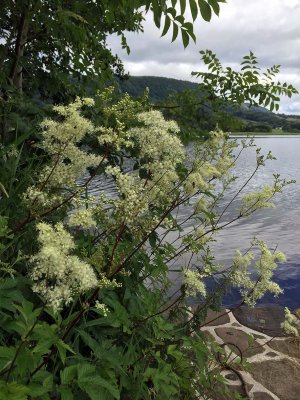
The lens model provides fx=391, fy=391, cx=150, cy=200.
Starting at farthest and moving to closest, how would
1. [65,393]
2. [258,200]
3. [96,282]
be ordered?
[258,200]
[65,393]
[96,282]

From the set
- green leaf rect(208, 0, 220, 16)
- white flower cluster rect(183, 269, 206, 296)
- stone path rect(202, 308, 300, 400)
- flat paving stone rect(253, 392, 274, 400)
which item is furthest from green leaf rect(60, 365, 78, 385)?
flat paving stone rect(253, 392, 274, 400)

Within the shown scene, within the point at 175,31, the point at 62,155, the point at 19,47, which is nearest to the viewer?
the point at 175,31

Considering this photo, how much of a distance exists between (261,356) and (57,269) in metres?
6.82

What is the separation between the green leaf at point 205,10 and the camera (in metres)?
2.53

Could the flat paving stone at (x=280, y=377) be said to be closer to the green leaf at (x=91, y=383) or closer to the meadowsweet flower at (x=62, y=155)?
the green leaf at (x=91, y=383)

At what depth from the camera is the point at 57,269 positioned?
6.31 feet

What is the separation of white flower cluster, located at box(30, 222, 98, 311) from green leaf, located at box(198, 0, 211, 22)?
1632 mm

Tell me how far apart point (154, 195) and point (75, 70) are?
474 centimetres

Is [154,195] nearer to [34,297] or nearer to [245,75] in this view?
[34,297]

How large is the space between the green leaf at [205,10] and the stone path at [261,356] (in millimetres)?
3782

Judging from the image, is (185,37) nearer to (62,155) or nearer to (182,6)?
(182,6)

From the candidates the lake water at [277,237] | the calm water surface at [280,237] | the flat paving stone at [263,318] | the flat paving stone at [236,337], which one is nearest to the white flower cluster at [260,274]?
the flat paving stone at [236,337]

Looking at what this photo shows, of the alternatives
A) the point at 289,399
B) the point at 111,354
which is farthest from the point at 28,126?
the point at 289,399

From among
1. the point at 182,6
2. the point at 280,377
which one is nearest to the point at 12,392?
the point at 182,6
